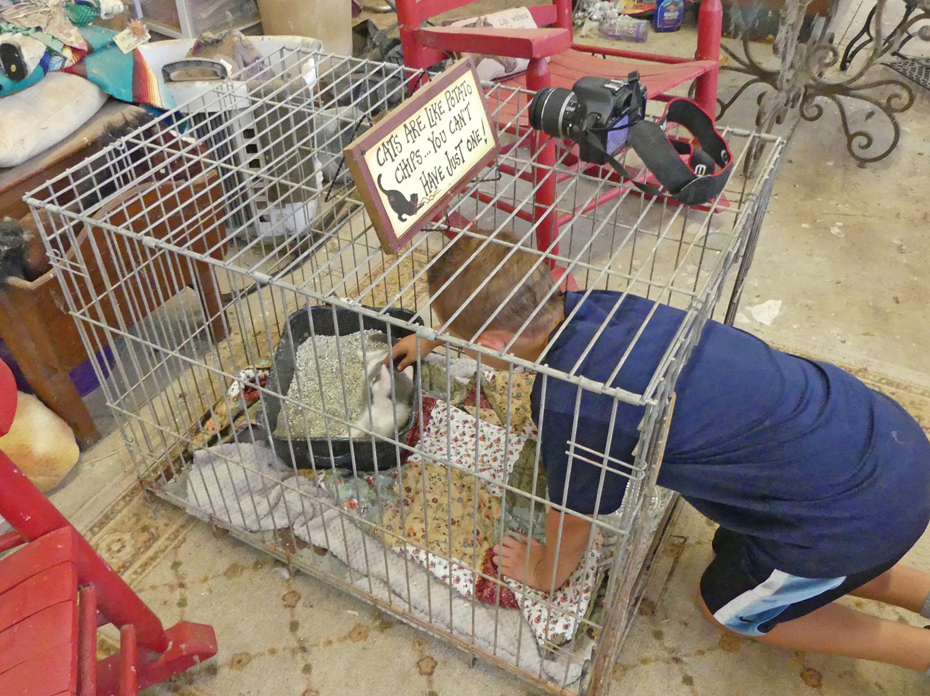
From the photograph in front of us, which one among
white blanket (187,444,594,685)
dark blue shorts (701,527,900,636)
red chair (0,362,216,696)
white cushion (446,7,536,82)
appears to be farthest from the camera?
white cushion (446,7,536,82)

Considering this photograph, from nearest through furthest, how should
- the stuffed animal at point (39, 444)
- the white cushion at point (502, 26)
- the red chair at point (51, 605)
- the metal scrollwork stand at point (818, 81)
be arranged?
1. the red chair at point (51, 605)
2. the stuffed animal at point (39, 444)
3. the white cushion at point (502, 26)
4. the metal scrollwork stand at point (818, 81)

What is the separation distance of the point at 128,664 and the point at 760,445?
0.82 m

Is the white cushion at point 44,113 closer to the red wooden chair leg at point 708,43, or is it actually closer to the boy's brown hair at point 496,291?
the boy's brown hair at point 496,291

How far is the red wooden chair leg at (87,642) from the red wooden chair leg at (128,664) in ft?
0.20

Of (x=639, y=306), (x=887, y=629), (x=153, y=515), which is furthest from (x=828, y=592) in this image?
(x=153, y=515)

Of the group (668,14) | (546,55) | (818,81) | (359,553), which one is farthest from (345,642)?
(668,14)

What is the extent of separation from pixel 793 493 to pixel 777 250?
1260mm

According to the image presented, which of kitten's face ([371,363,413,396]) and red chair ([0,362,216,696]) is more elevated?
red chair ([0,362,216,696])

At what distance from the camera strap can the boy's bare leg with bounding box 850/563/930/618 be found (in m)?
0.68

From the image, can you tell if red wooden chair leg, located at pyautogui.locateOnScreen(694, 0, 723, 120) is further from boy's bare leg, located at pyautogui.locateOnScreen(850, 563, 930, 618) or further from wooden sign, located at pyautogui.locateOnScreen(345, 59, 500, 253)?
boy's bare leg, located at pyautogui.locateOnScreen(850, 563, 930, 618)

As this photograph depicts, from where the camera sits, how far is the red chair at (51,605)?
0.77 meters

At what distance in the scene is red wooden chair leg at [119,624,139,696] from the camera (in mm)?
894

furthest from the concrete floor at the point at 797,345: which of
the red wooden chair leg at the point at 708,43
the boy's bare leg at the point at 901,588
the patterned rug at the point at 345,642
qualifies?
the red wooden chair leg at the point at 708,43

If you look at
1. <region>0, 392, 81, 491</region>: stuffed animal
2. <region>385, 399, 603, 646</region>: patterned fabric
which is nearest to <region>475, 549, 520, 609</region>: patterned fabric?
<region>385, 399, 603, 646</region>: patterned fabric
